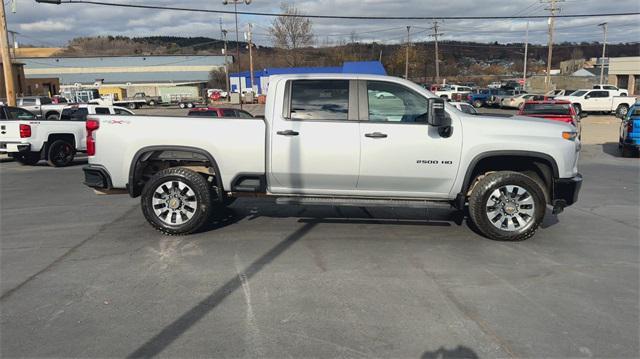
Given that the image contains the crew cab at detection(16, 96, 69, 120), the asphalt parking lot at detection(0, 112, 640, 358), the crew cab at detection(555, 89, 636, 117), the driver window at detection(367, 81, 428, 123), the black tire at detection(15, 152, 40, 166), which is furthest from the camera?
the crew cab at detection(555, 89, 636, 117)

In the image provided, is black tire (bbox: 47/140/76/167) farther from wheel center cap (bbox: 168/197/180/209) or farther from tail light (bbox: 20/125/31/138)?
wheel center cap (bbox: 168/197/180/209)

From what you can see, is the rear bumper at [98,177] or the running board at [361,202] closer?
the running board at [361,202]

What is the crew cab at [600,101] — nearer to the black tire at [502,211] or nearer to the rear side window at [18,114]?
the rear side window at [18,114]

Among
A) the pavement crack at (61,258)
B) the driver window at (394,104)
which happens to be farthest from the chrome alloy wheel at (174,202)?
the driver window at (394,104)

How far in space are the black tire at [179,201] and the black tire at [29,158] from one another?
9996 mm

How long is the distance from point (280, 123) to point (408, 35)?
84.2 meters

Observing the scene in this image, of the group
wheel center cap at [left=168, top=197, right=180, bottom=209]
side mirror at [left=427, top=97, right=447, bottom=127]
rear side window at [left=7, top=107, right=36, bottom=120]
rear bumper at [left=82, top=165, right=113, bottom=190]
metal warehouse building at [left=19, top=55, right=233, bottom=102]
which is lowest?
wheel center cap at [left=168, top=197, right=180, bottom=209]

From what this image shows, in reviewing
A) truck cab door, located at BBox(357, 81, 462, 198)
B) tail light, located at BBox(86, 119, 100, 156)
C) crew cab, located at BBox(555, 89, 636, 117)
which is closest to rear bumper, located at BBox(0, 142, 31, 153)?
tail light, located at BBox(86, 119, 100, 156)

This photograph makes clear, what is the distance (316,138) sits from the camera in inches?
241

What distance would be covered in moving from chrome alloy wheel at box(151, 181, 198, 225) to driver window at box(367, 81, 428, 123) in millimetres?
2459

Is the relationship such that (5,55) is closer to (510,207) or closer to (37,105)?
(37,105)

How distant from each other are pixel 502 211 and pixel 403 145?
1.46m

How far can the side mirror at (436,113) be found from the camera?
19.1 ft

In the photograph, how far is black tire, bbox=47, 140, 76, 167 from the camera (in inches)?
555
